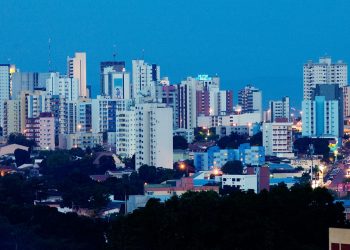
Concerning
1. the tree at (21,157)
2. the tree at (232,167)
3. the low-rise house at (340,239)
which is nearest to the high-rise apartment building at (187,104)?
the tree at (21,157)

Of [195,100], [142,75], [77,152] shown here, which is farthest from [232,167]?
[142,75]

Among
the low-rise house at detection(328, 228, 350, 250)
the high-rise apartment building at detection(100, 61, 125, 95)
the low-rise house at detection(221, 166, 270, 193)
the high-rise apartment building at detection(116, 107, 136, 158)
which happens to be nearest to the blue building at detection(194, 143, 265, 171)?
the high-rise apartment building at detection(116, 107, 136, 158)

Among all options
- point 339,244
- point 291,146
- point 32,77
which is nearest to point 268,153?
point 291,146

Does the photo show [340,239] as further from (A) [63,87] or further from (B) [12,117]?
(A) [63,87]

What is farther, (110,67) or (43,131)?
(110,67)

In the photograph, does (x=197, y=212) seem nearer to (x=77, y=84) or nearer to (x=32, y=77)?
(x=77, y=84)

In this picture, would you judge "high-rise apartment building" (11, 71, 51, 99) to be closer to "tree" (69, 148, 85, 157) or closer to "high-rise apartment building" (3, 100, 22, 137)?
"high-rise apartment building" (3, 100, 22, 137)
